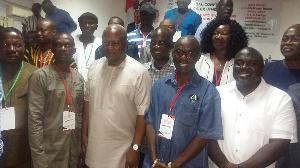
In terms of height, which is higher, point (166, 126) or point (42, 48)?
point (42, 48)

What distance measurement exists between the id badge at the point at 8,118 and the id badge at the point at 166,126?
124cm

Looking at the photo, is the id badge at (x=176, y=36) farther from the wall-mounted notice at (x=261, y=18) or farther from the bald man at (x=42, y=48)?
the wall-mounted notice at (x=261, y=18)

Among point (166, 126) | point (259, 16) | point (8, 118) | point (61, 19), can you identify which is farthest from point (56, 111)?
point (259, 16)

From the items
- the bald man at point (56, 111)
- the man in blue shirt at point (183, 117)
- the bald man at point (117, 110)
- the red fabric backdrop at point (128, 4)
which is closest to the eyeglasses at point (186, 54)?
the man in blue shirt at point (183, 117)

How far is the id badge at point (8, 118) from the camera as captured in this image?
2.08m

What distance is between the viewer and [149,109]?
1968 millimetres

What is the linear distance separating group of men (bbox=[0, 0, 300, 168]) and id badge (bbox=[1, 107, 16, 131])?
0.03 m

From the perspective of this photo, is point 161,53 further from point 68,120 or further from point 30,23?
point 30,23

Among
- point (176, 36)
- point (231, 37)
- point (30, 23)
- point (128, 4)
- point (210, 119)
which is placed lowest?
point (210, 119)

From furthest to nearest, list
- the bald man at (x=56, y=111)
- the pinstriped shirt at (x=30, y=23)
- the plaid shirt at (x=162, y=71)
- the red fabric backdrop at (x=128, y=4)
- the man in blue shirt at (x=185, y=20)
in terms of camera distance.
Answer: the red fabric backdrop at (x=128, y=4) < the pinstriped shirt at (x=30, y=23) < the man in blue shirt at (x=185, y=20) < the plaid shirt at (x=162, y=71) < the bald man at (x=56, y=111)

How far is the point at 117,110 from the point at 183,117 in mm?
588

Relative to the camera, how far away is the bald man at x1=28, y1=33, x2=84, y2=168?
2.07 m

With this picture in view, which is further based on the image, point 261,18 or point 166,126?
Answer: point 261,18

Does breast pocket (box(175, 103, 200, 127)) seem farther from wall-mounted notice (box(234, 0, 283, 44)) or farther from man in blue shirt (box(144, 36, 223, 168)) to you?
wall-mounted notice (box(234, 0, 283, 44))
